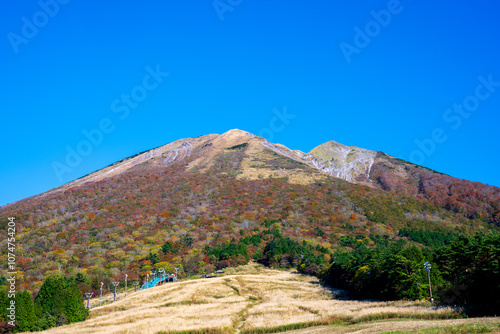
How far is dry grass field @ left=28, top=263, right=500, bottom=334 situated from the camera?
3372 centimetres

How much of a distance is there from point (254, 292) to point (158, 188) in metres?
129

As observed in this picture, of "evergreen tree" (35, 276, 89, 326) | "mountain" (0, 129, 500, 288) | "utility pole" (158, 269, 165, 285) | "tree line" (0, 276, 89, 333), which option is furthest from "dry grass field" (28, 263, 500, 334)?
"mountain" (0, 129, 500, 288)

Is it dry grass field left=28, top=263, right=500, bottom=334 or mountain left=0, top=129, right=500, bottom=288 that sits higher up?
mountain left=0, top=129, right=500, bottom=288

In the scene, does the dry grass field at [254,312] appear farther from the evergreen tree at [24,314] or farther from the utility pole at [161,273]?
the utility pole at [161,273]

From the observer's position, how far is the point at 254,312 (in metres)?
48.4

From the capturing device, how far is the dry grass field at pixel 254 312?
33719 mm

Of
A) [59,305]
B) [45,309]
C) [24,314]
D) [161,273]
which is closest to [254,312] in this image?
[59,305]

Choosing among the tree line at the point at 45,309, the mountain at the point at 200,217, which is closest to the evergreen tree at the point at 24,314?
the tree line at the point at 45,309

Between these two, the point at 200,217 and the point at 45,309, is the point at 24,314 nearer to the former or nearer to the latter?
the point at 45,309

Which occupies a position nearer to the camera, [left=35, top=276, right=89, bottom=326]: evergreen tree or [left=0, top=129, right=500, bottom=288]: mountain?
[left=35, top=276, right=89, bottom=326]: evergreen tree

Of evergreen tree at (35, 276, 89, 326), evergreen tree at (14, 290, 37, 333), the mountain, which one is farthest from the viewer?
the mountain

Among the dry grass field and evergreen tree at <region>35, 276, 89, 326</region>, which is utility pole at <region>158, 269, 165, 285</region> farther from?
evergreen tree at <region>35, 276, 89, 326</region>

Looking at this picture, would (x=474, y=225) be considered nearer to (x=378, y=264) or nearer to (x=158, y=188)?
(x=378, y=264)

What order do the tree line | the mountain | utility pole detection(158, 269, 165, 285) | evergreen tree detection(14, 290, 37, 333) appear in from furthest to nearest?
the mountain, utility pole detection(158, 269, 165, 285), the tree line, evergreen tree detection(14, 290, 37, 333)
